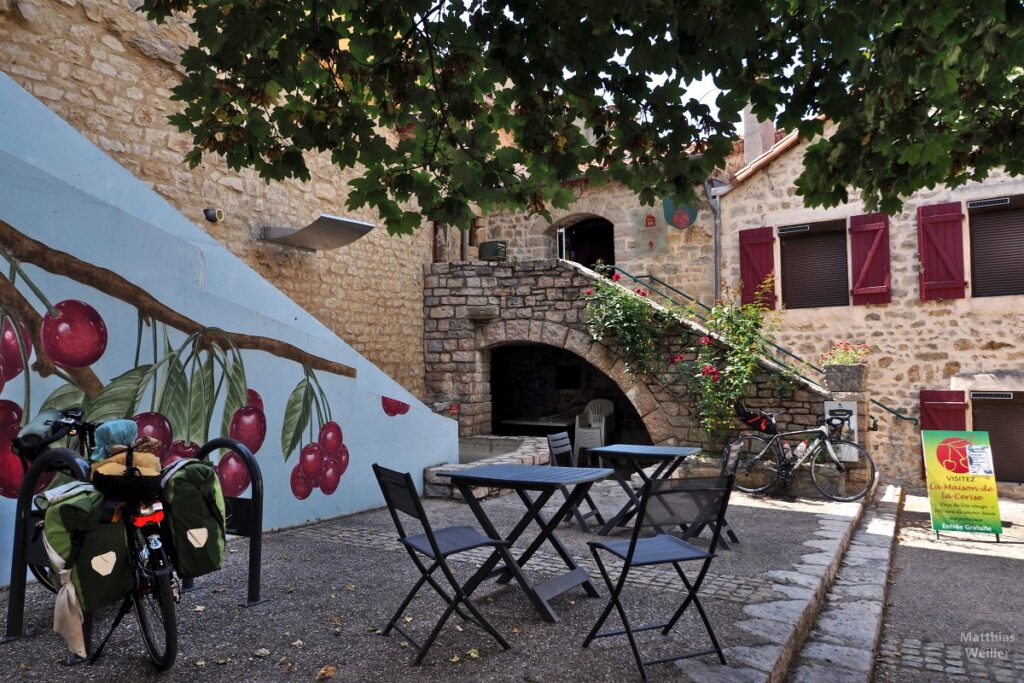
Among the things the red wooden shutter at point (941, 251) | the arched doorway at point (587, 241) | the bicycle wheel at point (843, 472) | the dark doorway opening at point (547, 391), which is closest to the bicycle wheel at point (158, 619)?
the bicycle wheel at point (843, 472)

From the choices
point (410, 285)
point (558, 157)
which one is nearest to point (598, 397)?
point (410, 285)

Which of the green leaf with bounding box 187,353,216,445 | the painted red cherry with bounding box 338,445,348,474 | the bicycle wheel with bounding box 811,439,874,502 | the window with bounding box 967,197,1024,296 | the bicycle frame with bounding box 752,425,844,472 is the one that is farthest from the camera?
the window with bounding box 967,197,1024,296

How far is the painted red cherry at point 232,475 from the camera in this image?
505cm

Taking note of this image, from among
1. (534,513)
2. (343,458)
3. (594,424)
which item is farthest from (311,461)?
(594,424)

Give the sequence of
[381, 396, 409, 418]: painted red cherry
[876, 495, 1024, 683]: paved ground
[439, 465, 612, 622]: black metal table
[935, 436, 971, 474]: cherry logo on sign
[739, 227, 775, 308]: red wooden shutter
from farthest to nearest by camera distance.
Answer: [739, 227, 775, 308]: red wooden shutter
[381, 396, 409, 418]: painted red cherry
[935, 436, 971, 474]: cherry logo on sign
[876, 495, 1024, 683]: paved ground
[439, 465, 612, 622]: black metal table

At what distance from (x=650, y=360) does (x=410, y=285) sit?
369cm

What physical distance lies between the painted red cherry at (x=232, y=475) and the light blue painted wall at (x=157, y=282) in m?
0.16

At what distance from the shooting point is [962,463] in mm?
6363

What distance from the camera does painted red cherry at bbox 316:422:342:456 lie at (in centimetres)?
581

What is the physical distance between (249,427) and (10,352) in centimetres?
164

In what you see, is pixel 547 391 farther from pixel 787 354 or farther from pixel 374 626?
pixel 374 626

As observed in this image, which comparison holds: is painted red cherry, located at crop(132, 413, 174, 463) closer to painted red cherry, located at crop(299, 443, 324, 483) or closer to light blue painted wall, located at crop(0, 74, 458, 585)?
light blue painted wall, located at crop(0, 74, 458, 585)

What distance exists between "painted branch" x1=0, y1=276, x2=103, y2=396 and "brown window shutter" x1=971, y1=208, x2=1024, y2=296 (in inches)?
408

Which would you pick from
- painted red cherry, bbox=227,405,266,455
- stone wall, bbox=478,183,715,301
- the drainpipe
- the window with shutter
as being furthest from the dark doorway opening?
painted red cherry, bbox=227,405,266,455
